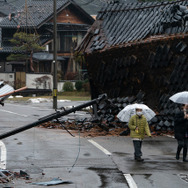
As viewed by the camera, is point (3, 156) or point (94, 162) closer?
point (94, 162)

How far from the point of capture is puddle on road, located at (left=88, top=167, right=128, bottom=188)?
988 cm

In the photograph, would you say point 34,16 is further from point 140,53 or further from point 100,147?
point 100,147

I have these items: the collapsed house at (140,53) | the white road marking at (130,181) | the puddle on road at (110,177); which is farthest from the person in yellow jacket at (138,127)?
the collapsed house at (140,53)

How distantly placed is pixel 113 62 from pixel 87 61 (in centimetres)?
255

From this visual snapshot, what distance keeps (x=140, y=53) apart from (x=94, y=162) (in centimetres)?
884

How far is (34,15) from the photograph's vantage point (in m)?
61.7

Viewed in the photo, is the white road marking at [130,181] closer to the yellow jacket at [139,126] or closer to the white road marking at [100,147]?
the yellow jacket at [139,126]

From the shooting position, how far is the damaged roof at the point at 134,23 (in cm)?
1927

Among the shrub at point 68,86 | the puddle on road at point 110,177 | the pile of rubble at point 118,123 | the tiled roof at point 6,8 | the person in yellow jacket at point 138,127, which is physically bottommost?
the shrub at point 68,86

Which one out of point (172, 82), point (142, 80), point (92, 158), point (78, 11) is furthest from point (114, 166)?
point (78, 11)

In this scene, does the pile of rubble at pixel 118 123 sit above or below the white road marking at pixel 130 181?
below

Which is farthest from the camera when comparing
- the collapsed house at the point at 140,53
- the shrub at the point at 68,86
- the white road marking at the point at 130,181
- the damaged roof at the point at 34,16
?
the damaged roof at the point at 34,16

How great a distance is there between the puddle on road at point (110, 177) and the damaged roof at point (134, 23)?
8.50m

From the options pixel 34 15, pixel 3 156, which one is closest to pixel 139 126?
pixel 3 156
